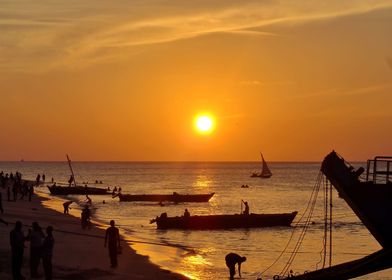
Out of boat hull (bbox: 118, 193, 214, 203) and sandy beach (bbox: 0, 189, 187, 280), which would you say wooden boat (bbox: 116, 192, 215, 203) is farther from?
sandy beach (bbox: 0, 189, 187, 280)

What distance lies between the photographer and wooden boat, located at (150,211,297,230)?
50.9 metres

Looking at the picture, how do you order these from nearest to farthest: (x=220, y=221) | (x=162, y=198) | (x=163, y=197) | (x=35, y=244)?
(x=35, y=244) → (x=220, y=221) → (x=163, y=197) → (x=162, y=198)

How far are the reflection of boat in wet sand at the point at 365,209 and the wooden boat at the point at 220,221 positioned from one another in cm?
3068

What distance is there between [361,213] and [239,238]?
26.9m

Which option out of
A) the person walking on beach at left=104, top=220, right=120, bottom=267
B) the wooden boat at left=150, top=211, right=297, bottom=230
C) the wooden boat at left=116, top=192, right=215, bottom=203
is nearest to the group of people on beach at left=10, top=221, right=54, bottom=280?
the person walking on beach at left=104, top=220, right=120, bottom=267

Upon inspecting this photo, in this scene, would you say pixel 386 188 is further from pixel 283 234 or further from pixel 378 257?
pixel 283 234

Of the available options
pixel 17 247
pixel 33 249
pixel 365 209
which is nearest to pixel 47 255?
pixel 33 249

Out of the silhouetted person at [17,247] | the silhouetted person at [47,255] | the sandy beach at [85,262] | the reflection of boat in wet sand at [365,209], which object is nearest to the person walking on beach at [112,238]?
the sandy beach at [85,262]

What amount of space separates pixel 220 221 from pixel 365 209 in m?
32.8

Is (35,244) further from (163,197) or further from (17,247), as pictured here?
(163,197)

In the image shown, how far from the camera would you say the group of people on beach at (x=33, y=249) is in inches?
707

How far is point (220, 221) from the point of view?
52.3 metres

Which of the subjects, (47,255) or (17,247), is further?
(47,255)

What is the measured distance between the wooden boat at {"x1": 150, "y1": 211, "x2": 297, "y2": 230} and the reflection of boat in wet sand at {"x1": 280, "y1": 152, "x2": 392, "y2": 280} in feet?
101
